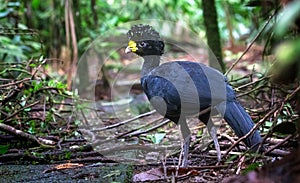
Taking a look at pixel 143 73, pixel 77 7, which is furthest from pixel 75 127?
pixel 77 7

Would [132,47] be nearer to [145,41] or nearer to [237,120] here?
[145,41]

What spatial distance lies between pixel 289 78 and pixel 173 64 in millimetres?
1839

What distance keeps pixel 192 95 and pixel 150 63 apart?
70 centimetres

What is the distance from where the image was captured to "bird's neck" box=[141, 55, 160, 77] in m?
3.47

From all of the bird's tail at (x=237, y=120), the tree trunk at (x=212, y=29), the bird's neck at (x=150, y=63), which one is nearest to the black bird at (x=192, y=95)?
the bird's tail at (x=237, y=120)

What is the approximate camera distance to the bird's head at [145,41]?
3.53 m

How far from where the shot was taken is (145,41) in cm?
353

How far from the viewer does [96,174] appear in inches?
107

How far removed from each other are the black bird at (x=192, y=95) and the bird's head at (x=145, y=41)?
9.9 inches

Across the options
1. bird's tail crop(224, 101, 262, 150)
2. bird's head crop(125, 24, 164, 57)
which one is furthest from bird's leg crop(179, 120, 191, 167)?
A: bird's head crop(125, 24, 164, 57)

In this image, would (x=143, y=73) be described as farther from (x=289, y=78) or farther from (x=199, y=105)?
(x=289, y=78)

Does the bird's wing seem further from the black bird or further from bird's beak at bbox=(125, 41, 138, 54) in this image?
bird's beak at bbox=(125, 41, 138, 54)

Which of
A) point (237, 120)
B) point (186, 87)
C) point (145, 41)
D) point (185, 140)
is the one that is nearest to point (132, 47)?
point (145, 41)

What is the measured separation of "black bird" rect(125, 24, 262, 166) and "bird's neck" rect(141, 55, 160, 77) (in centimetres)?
13
